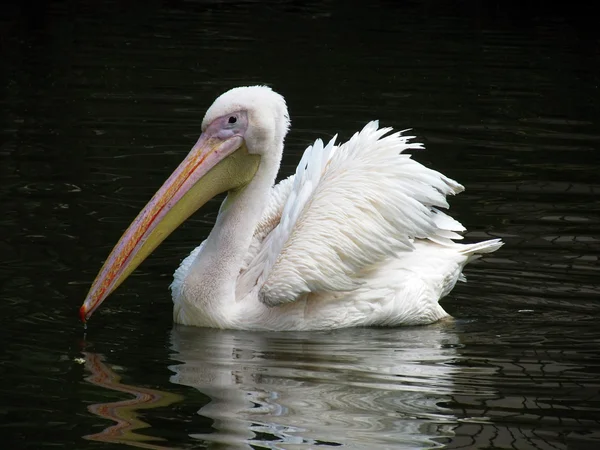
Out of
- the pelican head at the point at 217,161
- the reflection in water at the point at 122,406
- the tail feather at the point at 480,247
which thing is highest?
the pelican head at the point at 217,161

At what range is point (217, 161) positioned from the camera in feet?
18.9

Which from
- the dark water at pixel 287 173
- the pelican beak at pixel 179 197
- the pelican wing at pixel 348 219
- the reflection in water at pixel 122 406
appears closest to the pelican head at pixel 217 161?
the pelican beak at pixel 179 197

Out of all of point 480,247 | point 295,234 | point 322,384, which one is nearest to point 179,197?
point 295,234

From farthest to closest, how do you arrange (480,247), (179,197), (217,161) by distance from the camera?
(480,247) < (217,161) < (179,197)

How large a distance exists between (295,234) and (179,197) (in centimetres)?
55

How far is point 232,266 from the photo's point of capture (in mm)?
5805

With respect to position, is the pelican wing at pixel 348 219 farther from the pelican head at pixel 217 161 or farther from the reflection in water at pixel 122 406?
the reflection in water at pixel 122 406

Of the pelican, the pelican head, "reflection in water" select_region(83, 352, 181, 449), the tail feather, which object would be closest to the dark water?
"reflection in water" select_region(83, 352, 181, 449)

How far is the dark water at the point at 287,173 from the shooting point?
4.55 metres

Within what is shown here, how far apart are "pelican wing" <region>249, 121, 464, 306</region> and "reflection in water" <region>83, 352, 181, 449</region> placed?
90cm

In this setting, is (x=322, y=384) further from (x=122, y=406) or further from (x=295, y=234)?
(x=295, y=234)

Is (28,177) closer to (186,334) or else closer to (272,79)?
(186,334)

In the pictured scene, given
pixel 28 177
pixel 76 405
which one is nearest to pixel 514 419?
pixel 76 405

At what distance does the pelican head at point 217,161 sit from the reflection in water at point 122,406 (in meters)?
0.61
